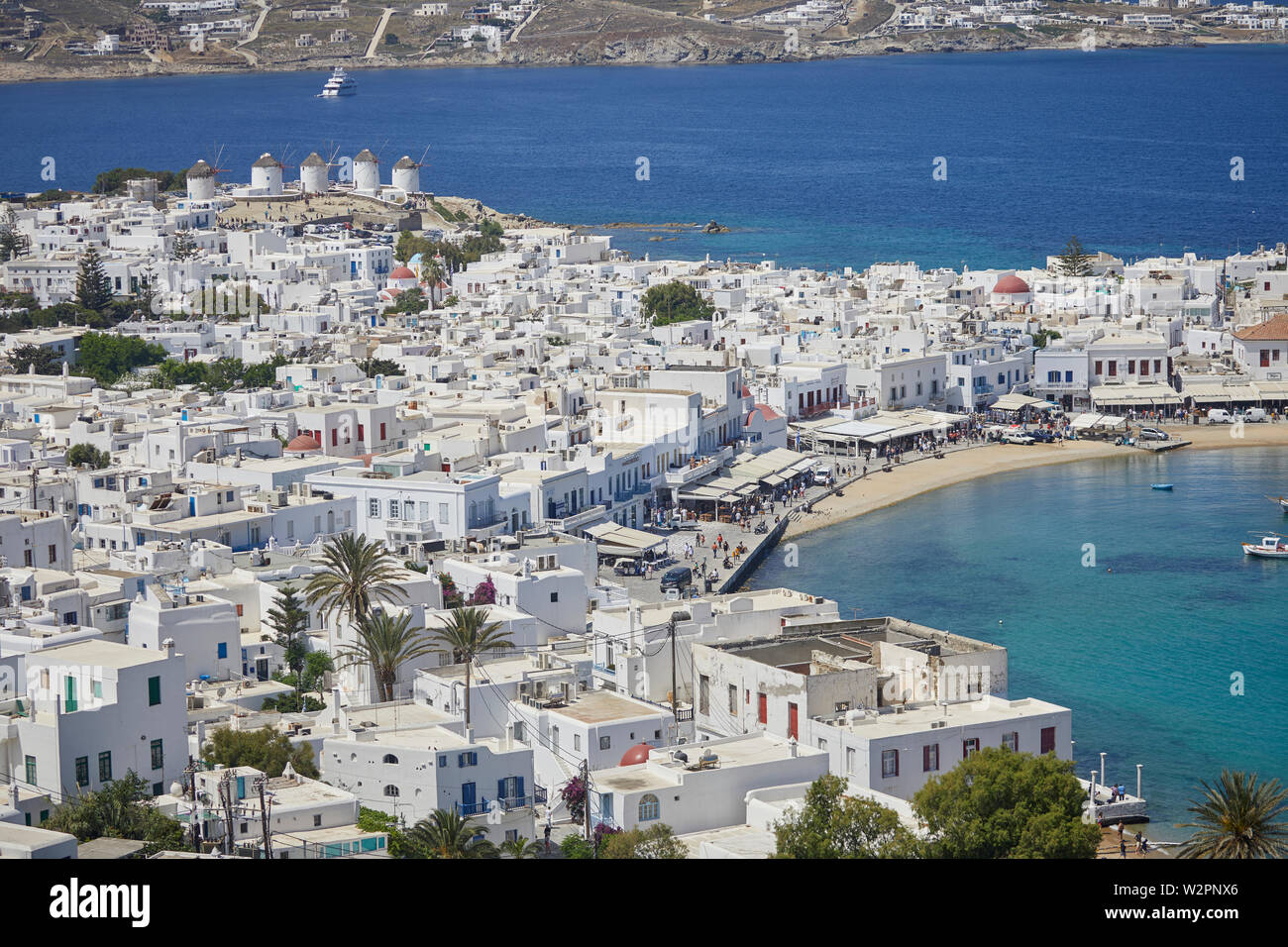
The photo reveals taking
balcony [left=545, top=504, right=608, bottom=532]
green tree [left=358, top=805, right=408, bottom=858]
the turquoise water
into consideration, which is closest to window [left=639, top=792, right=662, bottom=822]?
green tree [left=358, top=805, right=408, bottom=858]

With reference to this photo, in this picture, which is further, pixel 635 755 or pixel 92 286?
pixel 92 286

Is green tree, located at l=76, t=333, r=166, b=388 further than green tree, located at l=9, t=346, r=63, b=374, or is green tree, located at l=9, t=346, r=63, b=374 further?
green tree, located at l=76, t=333, r=166, b=388

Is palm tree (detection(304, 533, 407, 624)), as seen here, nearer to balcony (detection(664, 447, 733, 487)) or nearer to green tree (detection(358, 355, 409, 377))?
balcony (detection(664, 447, 733, 487))

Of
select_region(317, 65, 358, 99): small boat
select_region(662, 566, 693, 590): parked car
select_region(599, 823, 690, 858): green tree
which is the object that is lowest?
select_region(662, 566, 693, 590): parked car

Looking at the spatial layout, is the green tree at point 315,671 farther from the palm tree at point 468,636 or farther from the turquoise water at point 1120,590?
the turquoise water at point 1120,590

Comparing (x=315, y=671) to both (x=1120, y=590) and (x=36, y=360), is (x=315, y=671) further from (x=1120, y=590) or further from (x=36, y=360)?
(x=36, y=360)

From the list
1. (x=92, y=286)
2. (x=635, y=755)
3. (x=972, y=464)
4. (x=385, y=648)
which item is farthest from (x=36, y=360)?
(x=635, y=755)
